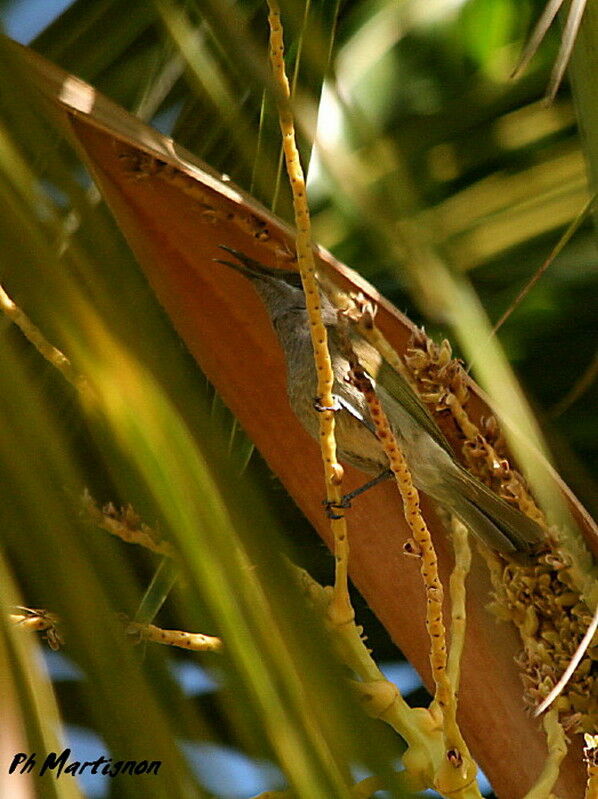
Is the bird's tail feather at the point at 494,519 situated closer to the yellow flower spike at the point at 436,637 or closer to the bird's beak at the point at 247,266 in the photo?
the yellow flower spike at the point at 436,637

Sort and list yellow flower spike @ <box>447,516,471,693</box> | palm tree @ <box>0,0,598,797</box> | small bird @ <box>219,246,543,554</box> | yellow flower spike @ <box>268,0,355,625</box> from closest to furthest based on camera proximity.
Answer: palm tree @ <box>0,0,598,797</box>
yellow flower spike @ <box>268,0,355,625</box>
yellow flower spike @ <box>447,516,471,693</box>
small bird @ <box>219,246,543,554</box>

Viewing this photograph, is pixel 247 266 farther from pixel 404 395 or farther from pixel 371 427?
pixel 371 427

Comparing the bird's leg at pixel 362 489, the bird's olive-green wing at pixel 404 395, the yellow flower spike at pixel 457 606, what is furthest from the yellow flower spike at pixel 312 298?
the bird's olive-green wing at pixel 404 395

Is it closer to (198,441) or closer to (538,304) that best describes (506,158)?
(538,304)

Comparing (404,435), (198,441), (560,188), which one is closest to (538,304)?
(560,188)

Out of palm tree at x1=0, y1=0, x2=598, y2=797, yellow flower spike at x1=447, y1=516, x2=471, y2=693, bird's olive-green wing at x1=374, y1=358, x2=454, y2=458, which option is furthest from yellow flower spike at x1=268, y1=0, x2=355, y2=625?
bird's olive-green wing at x1=374, y1=358, x2=454, y2=458

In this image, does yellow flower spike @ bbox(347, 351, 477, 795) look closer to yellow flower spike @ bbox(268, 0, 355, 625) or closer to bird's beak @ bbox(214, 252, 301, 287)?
yellow flower spike @ bbox(268, 0, 355, 625)

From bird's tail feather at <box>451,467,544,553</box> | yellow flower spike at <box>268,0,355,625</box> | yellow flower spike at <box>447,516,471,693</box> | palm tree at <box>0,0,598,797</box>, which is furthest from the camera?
bird's tail feather at <box>451,467,544,553</box>
